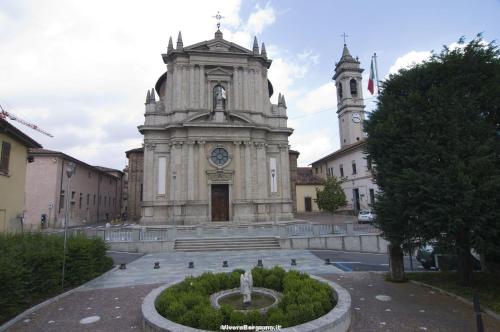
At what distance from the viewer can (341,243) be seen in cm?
1891

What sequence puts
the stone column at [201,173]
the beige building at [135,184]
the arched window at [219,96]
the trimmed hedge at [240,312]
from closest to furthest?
the trimmed hedge at [240,312], the stone column at [201,173], the arched window at [219,96], the beige building at [135,184]

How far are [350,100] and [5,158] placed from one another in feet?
158

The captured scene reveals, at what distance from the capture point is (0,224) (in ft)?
49.3

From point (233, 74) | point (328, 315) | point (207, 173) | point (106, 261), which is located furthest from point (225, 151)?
point (328, 315)

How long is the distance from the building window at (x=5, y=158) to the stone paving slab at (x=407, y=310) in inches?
660

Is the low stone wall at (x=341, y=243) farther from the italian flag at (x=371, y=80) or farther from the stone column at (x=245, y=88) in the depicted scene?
the stone column at (x=245, y=88)

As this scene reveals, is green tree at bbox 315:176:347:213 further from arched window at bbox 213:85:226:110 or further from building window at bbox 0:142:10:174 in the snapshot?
building window at bbox 0:142:10:174

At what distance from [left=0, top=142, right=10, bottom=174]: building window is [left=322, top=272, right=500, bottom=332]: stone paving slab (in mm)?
16767

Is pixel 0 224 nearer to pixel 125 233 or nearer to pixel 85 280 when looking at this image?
pixel 125 233

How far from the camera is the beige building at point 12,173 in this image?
14.9 m

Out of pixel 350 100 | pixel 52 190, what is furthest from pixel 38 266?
pixel 350 100

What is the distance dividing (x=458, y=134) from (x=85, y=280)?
13006mm

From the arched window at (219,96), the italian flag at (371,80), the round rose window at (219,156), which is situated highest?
the arched window at (219,96)

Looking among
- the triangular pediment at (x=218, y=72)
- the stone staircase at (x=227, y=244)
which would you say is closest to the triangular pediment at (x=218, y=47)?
the triangular pediment at (x=218, y=72)
